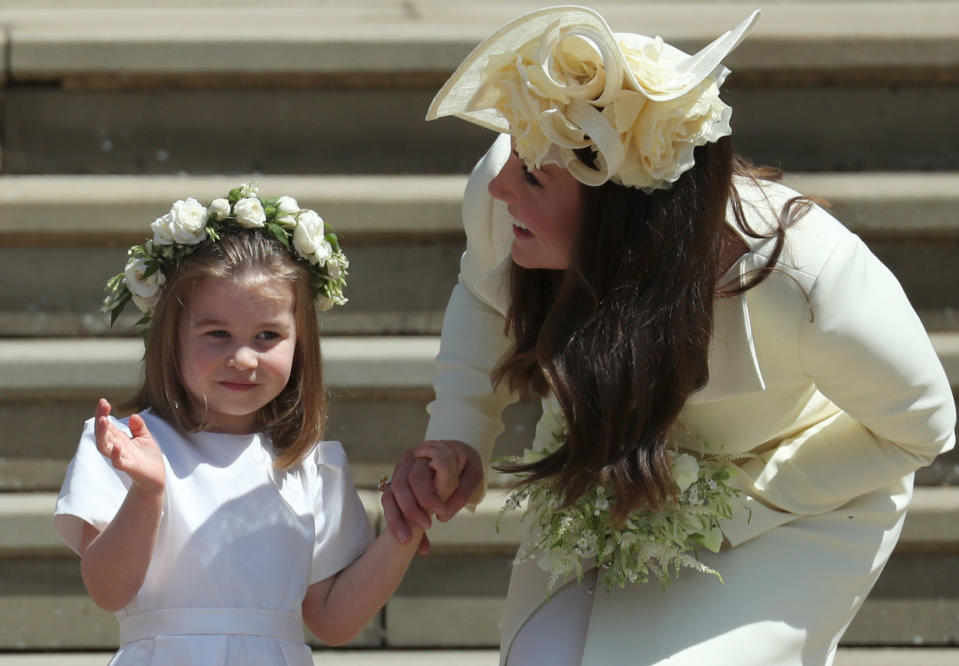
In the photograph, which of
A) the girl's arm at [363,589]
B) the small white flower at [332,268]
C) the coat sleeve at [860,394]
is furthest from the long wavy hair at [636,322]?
the small white flower at [332,268]

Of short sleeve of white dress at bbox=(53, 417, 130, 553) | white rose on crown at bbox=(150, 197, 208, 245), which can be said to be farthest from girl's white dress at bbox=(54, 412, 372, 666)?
white rose on crown at bbox=(150, 197, 208, 245)

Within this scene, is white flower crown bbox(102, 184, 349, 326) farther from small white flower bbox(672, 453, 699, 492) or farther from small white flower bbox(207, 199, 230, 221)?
small white flower bbox(672, 453, 699, 492)

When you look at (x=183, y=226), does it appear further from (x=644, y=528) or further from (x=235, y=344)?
(x=644, y=528)

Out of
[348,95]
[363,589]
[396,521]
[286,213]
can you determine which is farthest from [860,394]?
[348,95]

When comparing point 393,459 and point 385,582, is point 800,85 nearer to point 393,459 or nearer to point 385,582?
point 393,459

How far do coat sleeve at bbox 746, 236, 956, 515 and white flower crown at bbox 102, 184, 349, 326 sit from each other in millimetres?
879

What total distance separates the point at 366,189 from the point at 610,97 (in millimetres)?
1487

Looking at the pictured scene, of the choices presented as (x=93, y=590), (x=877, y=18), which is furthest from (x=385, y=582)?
(x=877, y=18)

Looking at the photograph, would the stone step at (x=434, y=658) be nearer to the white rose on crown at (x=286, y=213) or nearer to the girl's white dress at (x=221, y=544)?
the girl's white dress at (x=221, y=544)

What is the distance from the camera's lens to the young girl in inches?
86.7

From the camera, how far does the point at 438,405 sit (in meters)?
2.47

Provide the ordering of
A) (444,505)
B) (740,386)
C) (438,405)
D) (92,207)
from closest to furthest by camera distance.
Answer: (740,386), (444,505), (438,405), (92,207)

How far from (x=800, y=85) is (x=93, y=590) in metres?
2.28

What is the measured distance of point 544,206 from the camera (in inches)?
83.0
